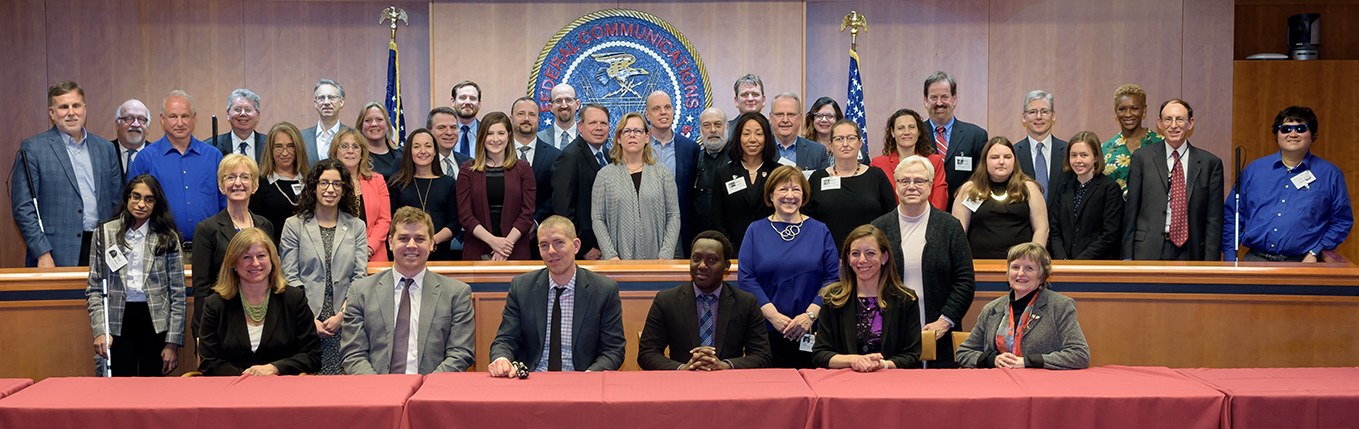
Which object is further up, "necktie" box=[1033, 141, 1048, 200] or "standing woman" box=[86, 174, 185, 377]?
"necktie" box=[1033, 141, 1048, 200]

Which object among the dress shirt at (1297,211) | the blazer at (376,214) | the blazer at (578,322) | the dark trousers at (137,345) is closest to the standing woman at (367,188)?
the blazer at (376,214)

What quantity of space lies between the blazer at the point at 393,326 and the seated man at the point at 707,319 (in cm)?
65

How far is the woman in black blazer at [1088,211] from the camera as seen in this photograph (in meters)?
4.52

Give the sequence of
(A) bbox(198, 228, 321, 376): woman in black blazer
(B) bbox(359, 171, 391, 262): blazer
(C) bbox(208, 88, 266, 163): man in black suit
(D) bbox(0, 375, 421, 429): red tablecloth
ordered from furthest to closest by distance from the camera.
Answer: (C) bbox(208, 88, 266, 163): man in black suit, (B) bbox(359, 171, 391, 262): blazer, (A) bbox(198, 228, 321, 376): woman in black blazer, (D) bbox(0, 375, 421, 429): red tablecloth

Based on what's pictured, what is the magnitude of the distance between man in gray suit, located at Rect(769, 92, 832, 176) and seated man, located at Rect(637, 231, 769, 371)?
5.40 ft

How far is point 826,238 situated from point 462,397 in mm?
1800

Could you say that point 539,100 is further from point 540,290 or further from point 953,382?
point 953,382

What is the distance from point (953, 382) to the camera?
253cm

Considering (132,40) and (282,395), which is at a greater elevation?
(132,40)

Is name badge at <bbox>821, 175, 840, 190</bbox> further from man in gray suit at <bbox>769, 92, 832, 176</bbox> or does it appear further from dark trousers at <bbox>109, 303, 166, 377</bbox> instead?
dark trousers at <bbox>109, 303, 166, 377</bbox>

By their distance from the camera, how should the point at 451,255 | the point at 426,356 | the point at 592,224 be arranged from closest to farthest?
1. the point at 426,356
2. the point at 592,224
3. the point at 451,255

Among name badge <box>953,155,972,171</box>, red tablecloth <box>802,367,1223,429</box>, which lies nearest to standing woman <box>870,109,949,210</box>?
name badge <box>953,155,972,171</box>

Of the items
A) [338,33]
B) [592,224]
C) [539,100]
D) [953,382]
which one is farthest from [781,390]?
[338,33]

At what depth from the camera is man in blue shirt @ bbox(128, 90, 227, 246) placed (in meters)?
4.58
